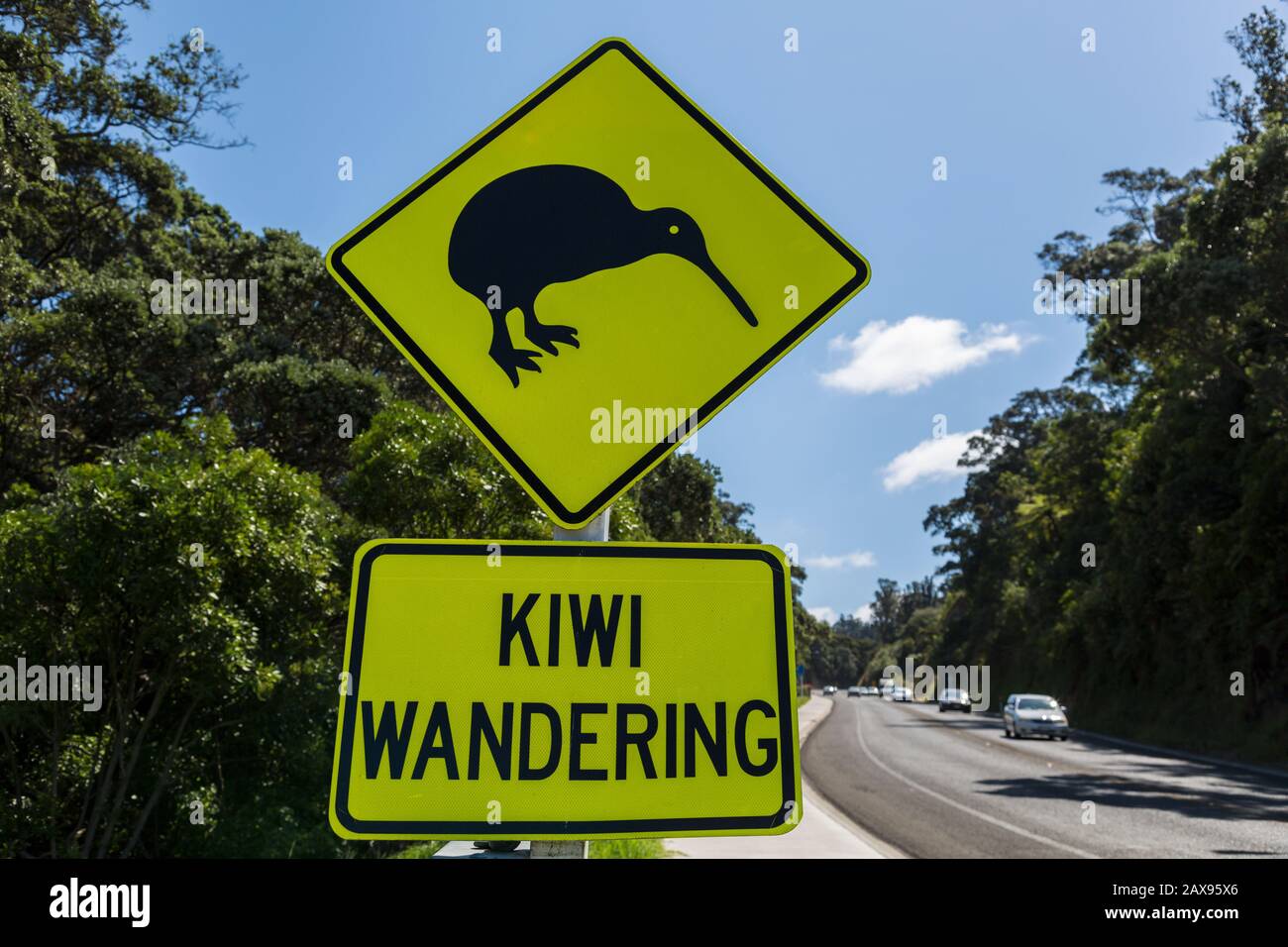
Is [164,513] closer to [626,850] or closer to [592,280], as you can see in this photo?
[626,850]

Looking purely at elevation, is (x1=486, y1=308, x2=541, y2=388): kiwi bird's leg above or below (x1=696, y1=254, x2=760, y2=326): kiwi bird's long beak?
below

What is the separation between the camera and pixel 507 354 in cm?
182

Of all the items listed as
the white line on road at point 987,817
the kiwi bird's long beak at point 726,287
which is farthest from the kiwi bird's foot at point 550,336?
the white line on road at point 987,817

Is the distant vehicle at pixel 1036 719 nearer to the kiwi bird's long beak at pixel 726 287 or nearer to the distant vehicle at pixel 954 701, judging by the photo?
the distant vehicle at pixel 954 701

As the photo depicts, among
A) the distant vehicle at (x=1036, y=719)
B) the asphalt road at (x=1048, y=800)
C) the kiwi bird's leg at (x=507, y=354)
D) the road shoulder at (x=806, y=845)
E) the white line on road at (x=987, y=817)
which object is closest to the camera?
the kiwi bird's leg at (x=507, y=354)

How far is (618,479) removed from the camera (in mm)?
1781

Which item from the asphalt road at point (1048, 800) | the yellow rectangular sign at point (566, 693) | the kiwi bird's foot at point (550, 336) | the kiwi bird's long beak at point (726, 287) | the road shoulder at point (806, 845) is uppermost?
the kiwi bird's long beak at point (726, 287)

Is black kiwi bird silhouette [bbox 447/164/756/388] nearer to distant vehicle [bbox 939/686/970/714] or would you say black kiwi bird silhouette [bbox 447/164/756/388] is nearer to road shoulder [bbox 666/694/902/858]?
road shoulder [bbox 666/694/902/858]

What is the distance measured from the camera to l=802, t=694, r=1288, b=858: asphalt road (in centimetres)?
1000

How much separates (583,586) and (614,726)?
0.26 metres

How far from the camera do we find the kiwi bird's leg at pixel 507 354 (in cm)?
182

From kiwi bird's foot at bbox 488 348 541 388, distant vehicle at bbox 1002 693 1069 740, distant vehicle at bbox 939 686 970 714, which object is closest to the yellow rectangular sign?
kiwi bird's foot at bbox 488 348 541 388

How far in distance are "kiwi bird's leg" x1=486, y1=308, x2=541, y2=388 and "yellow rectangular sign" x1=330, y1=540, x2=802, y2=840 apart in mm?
357

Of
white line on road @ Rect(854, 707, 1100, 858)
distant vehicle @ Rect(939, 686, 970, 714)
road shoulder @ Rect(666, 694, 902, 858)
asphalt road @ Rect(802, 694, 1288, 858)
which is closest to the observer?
road shoulder @ Rect(666, 694, 902, 858)
